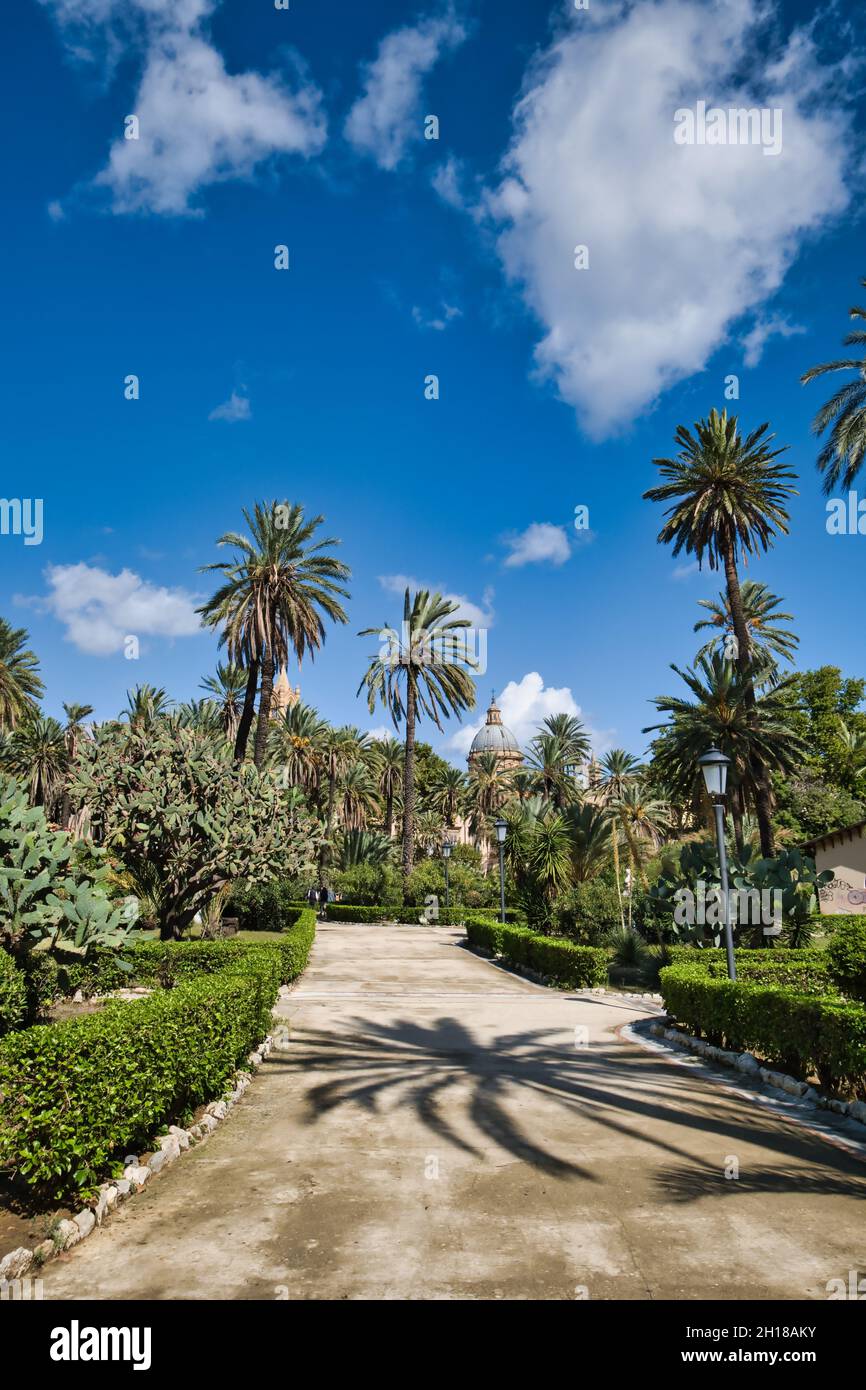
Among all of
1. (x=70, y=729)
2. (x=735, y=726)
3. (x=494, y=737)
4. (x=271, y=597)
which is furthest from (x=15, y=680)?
(x=494, y=737)

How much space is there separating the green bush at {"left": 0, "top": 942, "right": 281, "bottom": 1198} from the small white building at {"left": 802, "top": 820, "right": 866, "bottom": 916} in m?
31.3

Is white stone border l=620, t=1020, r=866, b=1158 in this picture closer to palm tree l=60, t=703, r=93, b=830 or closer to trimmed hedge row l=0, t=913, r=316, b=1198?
trimmed hedge row l=0, t=913, r=316, b=1198

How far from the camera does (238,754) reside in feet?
108

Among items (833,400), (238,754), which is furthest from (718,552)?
(238,754)

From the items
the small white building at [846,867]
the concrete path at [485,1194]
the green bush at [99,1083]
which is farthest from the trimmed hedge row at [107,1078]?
the small white building at [846,867]

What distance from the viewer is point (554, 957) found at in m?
19.0

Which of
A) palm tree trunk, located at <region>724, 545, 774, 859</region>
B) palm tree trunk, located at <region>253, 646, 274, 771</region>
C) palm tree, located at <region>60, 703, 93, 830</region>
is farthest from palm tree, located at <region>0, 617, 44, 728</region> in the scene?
palm tree trunk, located at <region>724, 545, 774, 859</region>

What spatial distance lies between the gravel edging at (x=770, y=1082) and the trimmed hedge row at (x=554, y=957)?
517 cm

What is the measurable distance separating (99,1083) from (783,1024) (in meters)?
7.44

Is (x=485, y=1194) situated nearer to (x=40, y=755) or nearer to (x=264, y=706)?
(x=264, y=706)

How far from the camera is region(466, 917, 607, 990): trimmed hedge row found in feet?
58.8

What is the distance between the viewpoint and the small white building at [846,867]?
3328 cm

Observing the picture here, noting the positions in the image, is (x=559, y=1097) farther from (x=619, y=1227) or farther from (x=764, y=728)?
(x=764, y=728)
